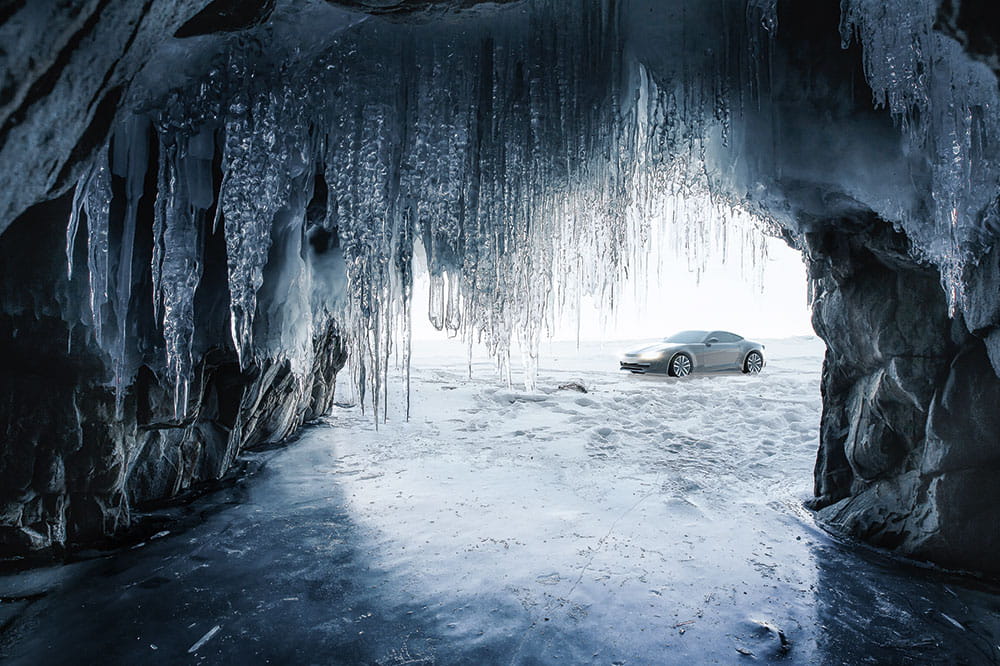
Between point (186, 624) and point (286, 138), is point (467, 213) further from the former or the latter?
point (186, 624)

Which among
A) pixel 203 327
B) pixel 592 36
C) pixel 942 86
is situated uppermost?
pixel 592 36

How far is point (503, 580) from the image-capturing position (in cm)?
409

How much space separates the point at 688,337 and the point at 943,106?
468 inches

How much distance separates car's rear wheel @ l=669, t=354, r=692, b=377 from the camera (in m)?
14.1

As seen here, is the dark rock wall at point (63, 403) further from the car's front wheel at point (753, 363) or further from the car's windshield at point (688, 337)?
the car's front wheel at point (753, 363)

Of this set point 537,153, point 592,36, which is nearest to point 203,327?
point 537,153

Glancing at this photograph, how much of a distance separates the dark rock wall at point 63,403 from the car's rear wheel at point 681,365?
1172cm

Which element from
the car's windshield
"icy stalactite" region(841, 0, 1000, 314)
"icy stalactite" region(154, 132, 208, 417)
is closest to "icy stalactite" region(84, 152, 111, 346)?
"icy stalactite" region(154, 132, 208, 417)

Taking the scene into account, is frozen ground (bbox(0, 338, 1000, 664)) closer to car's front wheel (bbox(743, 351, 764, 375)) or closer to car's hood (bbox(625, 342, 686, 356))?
car's hood (bbox(625, 342, 686, 356))

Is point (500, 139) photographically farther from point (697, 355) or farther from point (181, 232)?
point (697, 355)

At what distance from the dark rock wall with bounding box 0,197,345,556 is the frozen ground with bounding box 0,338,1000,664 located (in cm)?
52

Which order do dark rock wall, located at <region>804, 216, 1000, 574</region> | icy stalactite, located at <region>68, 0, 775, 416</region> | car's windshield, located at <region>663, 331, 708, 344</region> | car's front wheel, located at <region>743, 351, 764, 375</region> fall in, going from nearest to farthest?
icy stalactite, located at <region>68, 0, 775, 416</region>
dark rock wall, located at <region>804, 216, 1000, 574</region>
car's windshield, located at <region>663, 331, 708, 344</region>
car's front wheel, located at <region>743, 351, 764, 375</region>

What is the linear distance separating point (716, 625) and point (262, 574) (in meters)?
3.55

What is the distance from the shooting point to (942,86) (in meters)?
3.24
